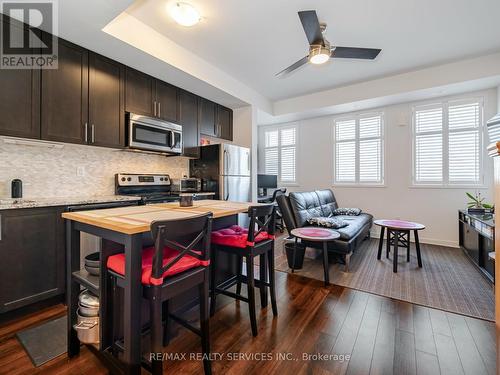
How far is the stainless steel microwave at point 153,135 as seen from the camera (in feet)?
9.52

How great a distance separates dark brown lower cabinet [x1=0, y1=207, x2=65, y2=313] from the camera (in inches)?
72.6

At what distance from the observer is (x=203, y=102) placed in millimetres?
3977

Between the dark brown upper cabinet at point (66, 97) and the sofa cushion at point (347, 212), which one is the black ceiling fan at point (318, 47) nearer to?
the dark brown upper cabinet at point (66, 97)

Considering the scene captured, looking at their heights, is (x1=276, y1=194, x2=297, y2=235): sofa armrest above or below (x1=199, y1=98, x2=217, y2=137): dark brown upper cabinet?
below

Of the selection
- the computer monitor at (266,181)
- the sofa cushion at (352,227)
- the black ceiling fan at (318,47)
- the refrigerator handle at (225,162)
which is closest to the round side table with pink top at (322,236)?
the sofa cushion at (352,227)

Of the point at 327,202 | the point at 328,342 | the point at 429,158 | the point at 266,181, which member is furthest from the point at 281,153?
the point at 328,342

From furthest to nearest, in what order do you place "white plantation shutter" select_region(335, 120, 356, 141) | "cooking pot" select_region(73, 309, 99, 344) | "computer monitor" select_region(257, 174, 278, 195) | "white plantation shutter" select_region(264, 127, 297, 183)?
1. "white plantation shutter" select_region(264, 127, 297, 183)
2. "computer monitor" select_region(257, 174, 278, 195)
3. "white plantation shutter" select_region(335, 120, 356, 141)
4. "cooking pot" select_region(73, 309, 99, 344)

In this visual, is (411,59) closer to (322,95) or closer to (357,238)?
(322,95)

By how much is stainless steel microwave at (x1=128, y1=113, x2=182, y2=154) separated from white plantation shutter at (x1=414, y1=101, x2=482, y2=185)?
423 centimetres

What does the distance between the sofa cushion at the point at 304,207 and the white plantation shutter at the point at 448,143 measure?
204 centimetres

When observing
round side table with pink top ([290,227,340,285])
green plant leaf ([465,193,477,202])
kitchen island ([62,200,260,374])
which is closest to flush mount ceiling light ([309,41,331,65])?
kitchen island ([62,200,260,374])

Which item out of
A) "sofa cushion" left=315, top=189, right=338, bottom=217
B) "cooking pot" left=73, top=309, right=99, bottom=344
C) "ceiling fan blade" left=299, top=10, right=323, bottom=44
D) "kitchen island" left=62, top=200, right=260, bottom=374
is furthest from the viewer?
"sofa cushion" left=315, top=189, right=338, bottom=217

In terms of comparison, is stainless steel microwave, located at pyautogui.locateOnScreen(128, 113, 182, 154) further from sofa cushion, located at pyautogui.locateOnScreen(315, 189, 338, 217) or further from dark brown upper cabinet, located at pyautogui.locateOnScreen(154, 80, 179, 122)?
sofa cushion, located at pyautogui.locateOnScreen(315, 189, 338, 217)

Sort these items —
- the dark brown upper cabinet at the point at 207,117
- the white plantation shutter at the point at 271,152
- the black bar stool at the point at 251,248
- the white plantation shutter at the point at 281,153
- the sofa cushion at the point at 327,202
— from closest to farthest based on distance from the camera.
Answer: the black bar stool at the point at 251,248, the dark brown upper cabinet at the point at 207,117, the sofa cushion at the point at 327,202, the white plantation shutter at the point at 281,153, the white plantation shutter at the point at 271,152
